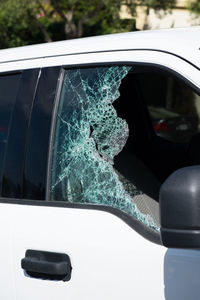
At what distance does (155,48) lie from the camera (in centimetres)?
198

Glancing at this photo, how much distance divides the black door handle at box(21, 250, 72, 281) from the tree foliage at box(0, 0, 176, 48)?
9751 mm

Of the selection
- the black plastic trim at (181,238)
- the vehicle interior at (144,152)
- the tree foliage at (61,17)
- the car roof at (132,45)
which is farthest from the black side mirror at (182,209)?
the tree foliage at (61,17)

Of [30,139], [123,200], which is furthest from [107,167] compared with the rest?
[30,139]

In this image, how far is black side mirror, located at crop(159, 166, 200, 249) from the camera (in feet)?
5.18

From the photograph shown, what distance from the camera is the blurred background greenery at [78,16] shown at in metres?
12.6

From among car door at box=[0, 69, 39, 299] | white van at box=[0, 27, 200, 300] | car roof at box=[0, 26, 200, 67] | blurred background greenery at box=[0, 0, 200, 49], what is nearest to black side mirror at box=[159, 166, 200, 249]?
white van at box=[0, 27, 200, 300]

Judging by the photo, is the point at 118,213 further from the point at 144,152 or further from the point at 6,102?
the point at 144,152

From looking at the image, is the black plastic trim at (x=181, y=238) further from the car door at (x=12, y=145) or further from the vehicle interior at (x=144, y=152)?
the car door at (x=12, y=145)

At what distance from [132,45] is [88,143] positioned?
42 centimetres

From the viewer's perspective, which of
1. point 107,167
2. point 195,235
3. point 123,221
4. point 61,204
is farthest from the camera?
point 107,167

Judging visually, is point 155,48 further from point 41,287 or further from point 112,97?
point 41,287

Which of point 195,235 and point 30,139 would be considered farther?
point 30,139

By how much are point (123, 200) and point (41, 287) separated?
0.43 metres

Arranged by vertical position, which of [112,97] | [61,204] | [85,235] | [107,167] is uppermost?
[112,97]
